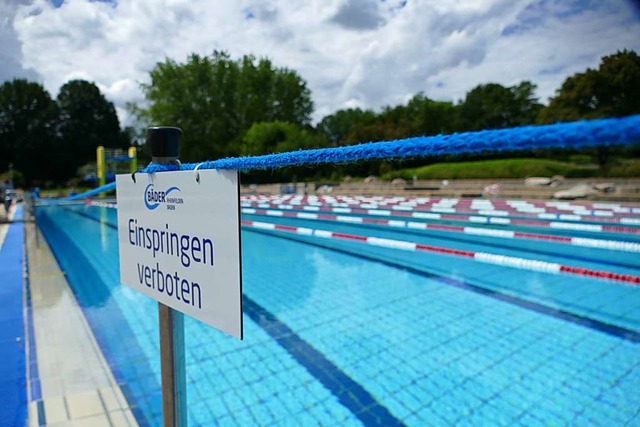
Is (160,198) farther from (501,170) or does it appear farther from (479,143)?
(501,170)

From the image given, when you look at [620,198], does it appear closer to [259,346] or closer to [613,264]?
[613,264]

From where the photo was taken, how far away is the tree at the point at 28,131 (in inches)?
1540

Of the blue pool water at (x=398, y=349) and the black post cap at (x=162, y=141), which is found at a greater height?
the black post cap at (x=162, y=141)

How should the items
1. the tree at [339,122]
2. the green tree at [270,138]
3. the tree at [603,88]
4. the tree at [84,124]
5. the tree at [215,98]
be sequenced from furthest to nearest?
1. the tree at [339,122]
2. the tree at [84,124]
3. the tree at [215,98]
4. the green tree at [270,138]
5. the tree at [603,88]

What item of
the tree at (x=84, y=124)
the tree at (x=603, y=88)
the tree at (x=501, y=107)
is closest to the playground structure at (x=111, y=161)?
the tree at (x=84, y=124)

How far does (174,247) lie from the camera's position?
1.11m

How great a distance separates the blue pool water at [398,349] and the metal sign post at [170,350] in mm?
1046

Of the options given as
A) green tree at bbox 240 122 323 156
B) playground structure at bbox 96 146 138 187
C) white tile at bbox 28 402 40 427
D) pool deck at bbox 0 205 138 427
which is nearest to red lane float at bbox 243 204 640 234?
pool deck at bbox 0 205 138 427

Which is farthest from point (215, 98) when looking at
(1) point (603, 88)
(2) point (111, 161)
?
(1) point (603, 88)

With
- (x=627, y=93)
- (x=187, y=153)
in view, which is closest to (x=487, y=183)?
(x=627, y=93)

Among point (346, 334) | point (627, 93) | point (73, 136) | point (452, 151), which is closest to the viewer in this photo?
point (452, 151)

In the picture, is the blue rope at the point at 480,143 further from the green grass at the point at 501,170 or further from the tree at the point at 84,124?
the tree at the point at 84,124

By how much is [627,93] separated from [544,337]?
27002mm

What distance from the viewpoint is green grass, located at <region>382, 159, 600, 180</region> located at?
21.1 metres
